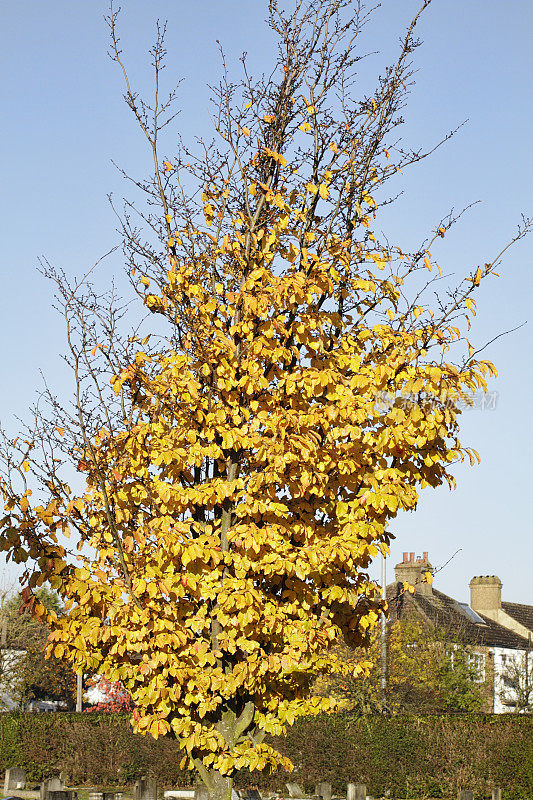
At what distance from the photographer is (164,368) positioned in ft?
24.2

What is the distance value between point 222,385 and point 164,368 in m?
0.78

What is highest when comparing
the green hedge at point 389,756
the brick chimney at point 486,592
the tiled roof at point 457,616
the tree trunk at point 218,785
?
the brick chimney at point 486,592

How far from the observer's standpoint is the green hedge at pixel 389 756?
20734mm

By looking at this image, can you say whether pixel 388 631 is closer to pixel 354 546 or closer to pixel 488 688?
pixel 488 688

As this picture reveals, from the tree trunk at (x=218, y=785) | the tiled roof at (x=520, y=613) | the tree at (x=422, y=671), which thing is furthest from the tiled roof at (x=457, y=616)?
the tree trunk at (x=218, y=785)

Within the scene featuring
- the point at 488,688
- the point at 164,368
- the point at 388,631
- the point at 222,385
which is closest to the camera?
the point at 222,385

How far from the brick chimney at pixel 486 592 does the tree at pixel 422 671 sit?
49.3ft

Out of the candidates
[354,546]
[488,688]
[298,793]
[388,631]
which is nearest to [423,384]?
[354,546]

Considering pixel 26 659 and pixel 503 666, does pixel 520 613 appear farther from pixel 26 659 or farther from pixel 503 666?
pixel 26 659

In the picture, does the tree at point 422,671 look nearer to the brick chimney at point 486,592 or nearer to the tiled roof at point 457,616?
the tiled roof at point 457,616

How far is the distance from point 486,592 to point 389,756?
30.2 metres

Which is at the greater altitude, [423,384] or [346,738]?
[423,384]

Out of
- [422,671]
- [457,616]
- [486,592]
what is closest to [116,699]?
[422,671]

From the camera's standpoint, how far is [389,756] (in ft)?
69.3
